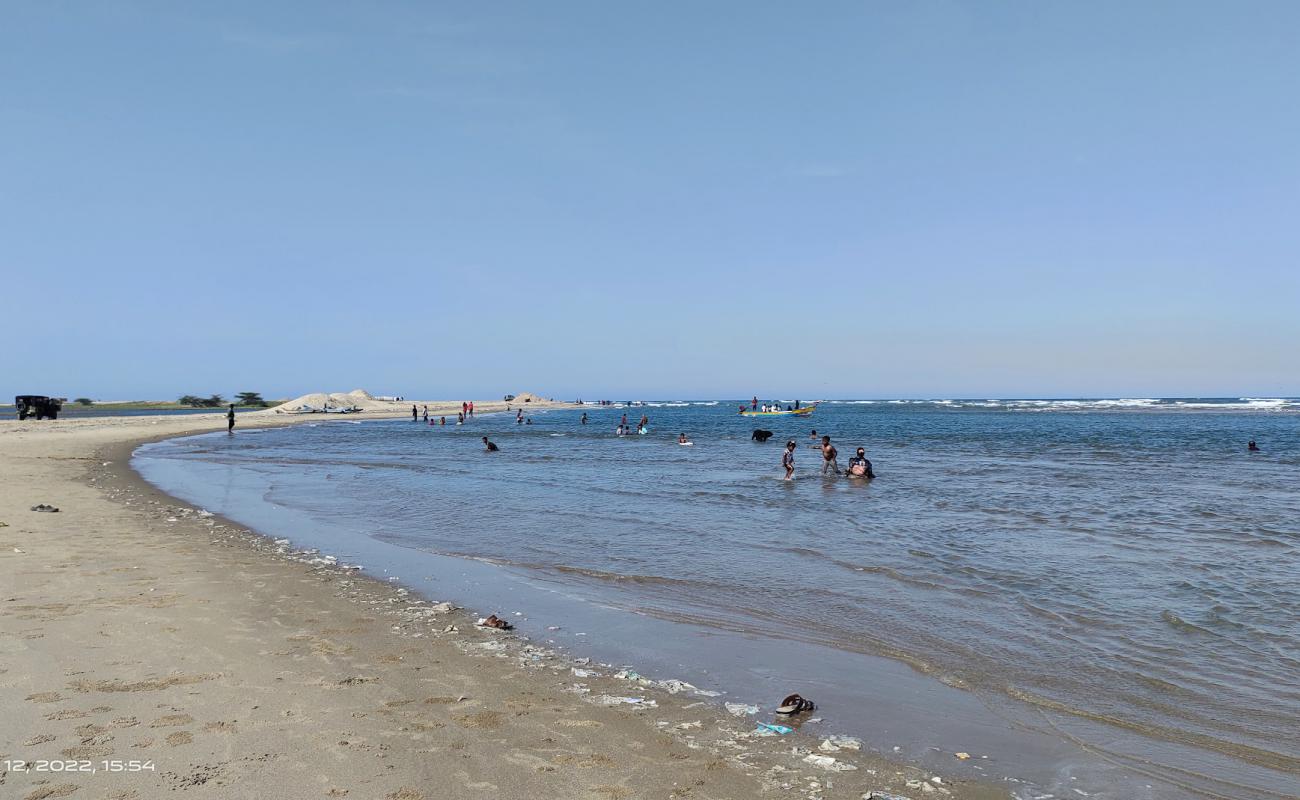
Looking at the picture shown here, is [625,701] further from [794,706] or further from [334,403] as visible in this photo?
[334,403]

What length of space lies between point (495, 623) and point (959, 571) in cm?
757

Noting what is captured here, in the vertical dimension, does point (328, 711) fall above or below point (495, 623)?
above

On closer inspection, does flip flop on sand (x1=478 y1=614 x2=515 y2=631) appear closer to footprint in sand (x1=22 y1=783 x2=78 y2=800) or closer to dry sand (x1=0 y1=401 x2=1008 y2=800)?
dry sand (x1=0 y1=401 x2=1008 y2=800)

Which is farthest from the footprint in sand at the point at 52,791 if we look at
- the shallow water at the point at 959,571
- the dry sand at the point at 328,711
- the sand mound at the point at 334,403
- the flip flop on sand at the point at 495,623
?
the sand mound at the point at 334,403

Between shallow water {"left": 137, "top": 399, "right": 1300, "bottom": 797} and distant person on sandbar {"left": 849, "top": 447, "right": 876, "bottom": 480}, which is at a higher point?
distant person on sandbar {"left": 849, "top": 447, "right": 876, "bottom": 480}

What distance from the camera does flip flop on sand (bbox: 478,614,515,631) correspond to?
27.7 feet

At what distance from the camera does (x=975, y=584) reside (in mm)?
11094

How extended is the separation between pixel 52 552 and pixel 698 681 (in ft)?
33.9

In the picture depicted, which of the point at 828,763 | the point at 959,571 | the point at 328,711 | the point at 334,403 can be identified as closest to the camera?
the point at 828,763

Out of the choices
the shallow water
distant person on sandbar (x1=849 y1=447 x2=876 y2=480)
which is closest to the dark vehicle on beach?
the shallow water

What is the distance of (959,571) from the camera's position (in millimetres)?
11969

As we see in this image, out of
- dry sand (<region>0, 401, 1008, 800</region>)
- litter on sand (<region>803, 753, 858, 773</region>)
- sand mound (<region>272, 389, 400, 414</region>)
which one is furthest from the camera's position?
sand mound (<region>272, 389, 400, 414</region>)

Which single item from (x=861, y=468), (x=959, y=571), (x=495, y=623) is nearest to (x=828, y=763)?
(x=495, y=623)

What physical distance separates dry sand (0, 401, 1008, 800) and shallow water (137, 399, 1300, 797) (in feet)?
4.19
